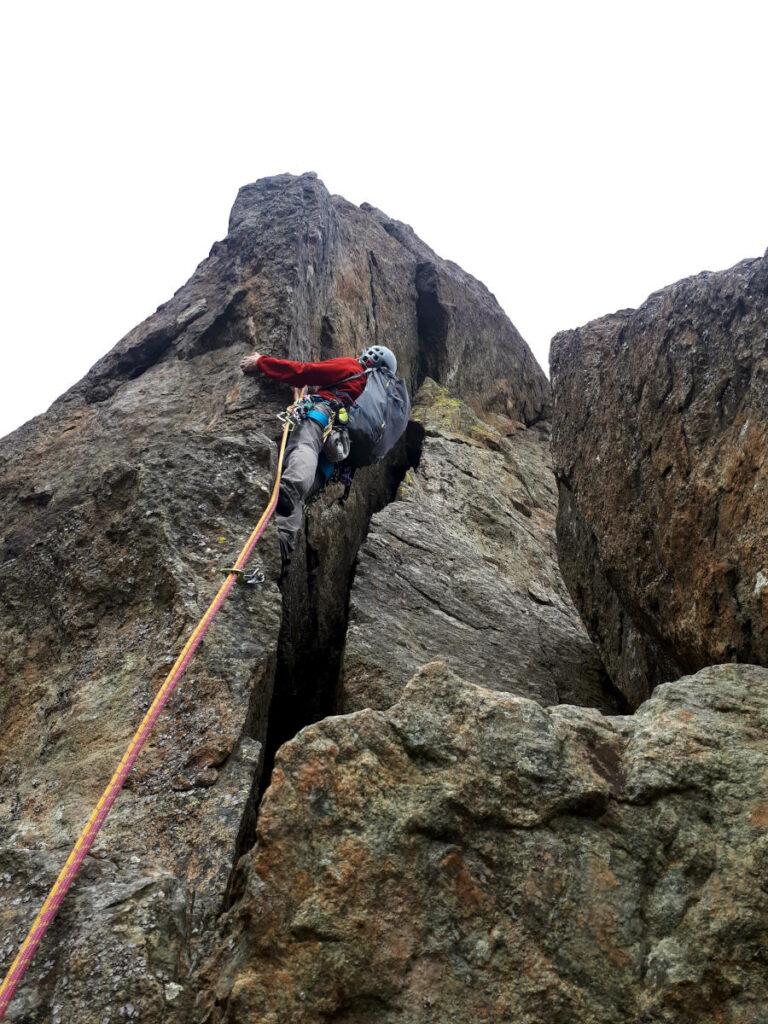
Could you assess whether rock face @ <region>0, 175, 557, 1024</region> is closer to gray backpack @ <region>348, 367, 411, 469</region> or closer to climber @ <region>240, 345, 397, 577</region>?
climber @ <region>240, 345, 397, 577</region>

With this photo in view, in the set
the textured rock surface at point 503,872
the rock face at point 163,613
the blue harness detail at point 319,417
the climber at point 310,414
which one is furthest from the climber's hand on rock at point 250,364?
the textured rock surface at point 503,872

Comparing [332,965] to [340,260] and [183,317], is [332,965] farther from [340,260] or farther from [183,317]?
[340,260]

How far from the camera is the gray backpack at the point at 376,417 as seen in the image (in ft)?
30.0

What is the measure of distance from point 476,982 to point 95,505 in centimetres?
523

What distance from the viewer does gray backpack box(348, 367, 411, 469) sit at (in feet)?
30.0

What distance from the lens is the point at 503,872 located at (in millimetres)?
4180

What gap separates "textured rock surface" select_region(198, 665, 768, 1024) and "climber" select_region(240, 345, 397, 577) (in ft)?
10.9

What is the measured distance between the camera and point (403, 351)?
1551cm

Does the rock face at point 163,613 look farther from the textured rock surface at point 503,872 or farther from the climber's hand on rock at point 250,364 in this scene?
the textured rock surface at point 503,872

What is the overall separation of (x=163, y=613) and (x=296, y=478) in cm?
189

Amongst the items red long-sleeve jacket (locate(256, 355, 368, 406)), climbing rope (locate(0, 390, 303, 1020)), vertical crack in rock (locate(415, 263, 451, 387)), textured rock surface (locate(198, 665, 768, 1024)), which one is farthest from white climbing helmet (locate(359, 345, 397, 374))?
vertical crack in rock (locate(415, 263, 451, 387))

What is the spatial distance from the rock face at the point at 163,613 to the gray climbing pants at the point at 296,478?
0.26m

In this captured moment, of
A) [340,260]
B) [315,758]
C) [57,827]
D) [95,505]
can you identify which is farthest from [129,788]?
[340,260]

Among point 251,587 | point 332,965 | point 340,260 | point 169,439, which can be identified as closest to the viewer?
point 332,965
